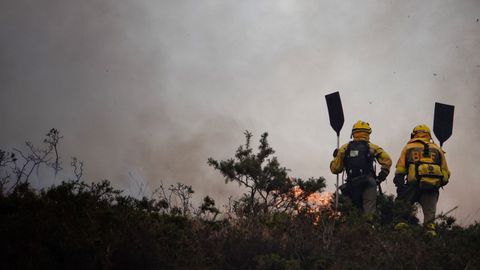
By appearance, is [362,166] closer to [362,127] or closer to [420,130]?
[362,127]

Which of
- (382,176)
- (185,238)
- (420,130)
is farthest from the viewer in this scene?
(382,176)

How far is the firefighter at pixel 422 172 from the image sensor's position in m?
11.4

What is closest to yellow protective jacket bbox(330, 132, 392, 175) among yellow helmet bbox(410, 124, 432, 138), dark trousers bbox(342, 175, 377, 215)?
dark trousers bbox(342, 175, 377, 215)

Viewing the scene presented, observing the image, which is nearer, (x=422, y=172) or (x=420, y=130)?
(x=422, y=172)

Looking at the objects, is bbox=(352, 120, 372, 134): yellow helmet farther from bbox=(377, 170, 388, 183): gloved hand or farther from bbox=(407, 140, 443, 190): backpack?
bbox=(407, 140, 443, 190): backpack

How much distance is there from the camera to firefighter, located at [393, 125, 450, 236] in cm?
1144

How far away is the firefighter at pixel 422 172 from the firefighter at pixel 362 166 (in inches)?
14.6

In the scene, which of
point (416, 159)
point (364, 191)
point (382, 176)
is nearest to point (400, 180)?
point (382, 176)

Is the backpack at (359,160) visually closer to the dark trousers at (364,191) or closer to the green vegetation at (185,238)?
the dark trousers at (364,191)

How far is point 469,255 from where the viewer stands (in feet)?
24.9

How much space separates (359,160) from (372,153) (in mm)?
332

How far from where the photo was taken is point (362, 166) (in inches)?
466

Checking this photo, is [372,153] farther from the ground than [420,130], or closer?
closer

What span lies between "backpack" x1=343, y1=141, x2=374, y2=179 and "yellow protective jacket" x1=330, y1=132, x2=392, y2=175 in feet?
0.44
